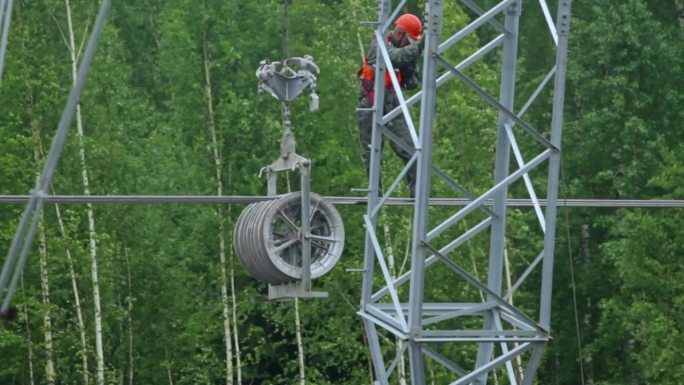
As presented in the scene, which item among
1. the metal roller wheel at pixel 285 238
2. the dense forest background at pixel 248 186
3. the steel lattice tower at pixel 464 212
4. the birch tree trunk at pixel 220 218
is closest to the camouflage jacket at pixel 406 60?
the steel lattice tower at pixel 464 212

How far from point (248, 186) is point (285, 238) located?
20.8 meters

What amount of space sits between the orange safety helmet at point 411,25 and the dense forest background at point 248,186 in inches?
574

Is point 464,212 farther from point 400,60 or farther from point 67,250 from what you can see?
point 67,250

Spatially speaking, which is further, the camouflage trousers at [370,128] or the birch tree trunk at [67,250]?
the birch tree trunk at [67,250]

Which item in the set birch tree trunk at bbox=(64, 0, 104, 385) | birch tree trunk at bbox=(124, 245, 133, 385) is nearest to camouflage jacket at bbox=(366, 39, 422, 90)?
birch tree trunk at bbox=(64, 0, 104, 385)

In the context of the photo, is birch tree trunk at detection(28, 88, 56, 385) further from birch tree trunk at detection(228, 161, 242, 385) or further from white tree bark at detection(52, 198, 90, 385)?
birch tree trunk at detection(228, 161, 242, 385)

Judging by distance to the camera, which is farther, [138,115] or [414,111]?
[138,115]

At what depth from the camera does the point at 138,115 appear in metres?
39.9

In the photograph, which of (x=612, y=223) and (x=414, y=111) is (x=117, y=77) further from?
(x=612, y=223)

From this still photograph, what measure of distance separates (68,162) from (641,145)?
10.4m

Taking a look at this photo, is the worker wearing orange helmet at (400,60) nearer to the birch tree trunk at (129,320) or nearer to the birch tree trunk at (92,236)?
the birch tree trunk at (92,236)

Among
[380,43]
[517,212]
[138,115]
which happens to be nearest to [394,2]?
[138,115]

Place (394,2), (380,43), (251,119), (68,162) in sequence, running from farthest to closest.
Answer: (394,2)
(251,119)
(68,162)
(380,43)

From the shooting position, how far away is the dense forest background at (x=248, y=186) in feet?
116
